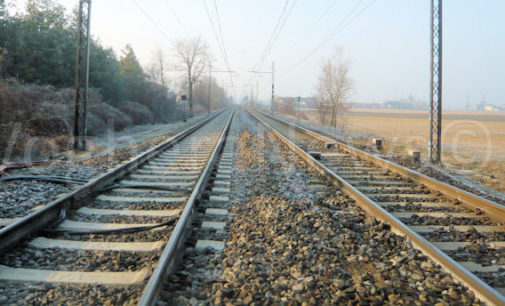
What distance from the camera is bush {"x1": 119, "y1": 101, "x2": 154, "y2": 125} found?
26.4 metres

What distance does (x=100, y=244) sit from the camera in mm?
3801

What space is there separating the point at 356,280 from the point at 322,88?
1627 inches

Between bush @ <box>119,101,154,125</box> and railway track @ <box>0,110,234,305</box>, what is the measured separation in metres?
21.3

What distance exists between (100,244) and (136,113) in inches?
977

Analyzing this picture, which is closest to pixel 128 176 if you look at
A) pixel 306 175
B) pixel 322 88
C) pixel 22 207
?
pixel 22 207

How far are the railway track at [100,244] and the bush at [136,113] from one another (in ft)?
70.0

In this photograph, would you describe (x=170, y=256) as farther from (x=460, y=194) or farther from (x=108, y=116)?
(x=108, y=116)

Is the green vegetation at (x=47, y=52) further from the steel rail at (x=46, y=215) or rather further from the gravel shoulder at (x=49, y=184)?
the steel rail at (x=46, y=215)

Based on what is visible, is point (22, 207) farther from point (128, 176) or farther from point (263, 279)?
point (263, 279)

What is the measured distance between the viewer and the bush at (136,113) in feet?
86.7

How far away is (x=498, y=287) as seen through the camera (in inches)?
120

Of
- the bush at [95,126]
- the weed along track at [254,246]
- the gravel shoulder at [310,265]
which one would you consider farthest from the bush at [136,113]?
the gravel shoulder at [310,265]

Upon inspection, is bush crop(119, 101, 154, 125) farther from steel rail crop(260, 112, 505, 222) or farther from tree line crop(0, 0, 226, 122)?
steel rail crop(260, 112, 505, 222)

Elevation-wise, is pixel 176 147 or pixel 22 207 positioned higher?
pixel 176 147
